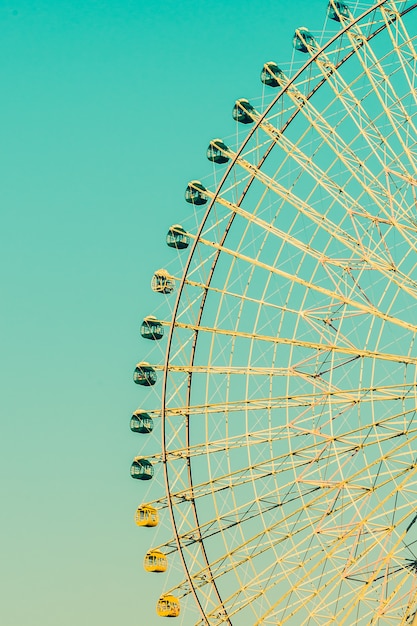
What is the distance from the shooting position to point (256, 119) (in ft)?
141

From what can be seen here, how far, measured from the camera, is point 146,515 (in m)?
42.8

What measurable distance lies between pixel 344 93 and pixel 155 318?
8932 mm

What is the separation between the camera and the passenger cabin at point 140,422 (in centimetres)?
4369

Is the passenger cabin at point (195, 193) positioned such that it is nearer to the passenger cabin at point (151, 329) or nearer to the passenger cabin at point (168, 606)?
the passenger cabin at point (151, 329)

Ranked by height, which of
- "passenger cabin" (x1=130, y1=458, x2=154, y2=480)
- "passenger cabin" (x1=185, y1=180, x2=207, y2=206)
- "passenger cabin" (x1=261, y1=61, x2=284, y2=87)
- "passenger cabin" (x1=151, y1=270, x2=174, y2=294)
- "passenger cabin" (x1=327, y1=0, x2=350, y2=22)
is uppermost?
"passenger cabin" (x1=327, y1=0, x2=350, y2=22)

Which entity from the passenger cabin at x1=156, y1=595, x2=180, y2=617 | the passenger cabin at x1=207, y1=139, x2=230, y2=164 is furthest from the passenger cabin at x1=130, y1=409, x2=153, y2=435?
the passenger cabin at x1=207, y1=139, x2=230, y2=164

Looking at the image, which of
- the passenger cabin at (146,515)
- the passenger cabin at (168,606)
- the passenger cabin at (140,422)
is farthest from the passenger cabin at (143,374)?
the passenger cabin at (168,606)

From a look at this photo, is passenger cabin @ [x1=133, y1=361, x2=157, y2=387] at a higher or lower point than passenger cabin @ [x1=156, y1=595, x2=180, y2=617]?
higher

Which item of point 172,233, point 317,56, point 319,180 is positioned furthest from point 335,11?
point 172,233

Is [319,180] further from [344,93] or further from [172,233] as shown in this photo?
[172,233]

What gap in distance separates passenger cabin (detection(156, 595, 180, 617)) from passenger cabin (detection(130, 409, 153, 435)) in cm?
493

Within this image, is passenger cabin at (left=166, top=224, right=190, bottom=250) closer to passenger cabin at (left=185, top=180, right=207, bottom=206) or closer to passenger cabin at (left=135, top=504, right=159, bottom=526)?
passenger cabin at (left=185, top=180, right=207, bottom=206)

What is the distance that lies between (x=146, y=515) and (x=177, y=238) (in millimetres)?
8339

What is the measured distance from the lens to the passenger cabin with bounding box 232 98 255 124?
44.5 m
